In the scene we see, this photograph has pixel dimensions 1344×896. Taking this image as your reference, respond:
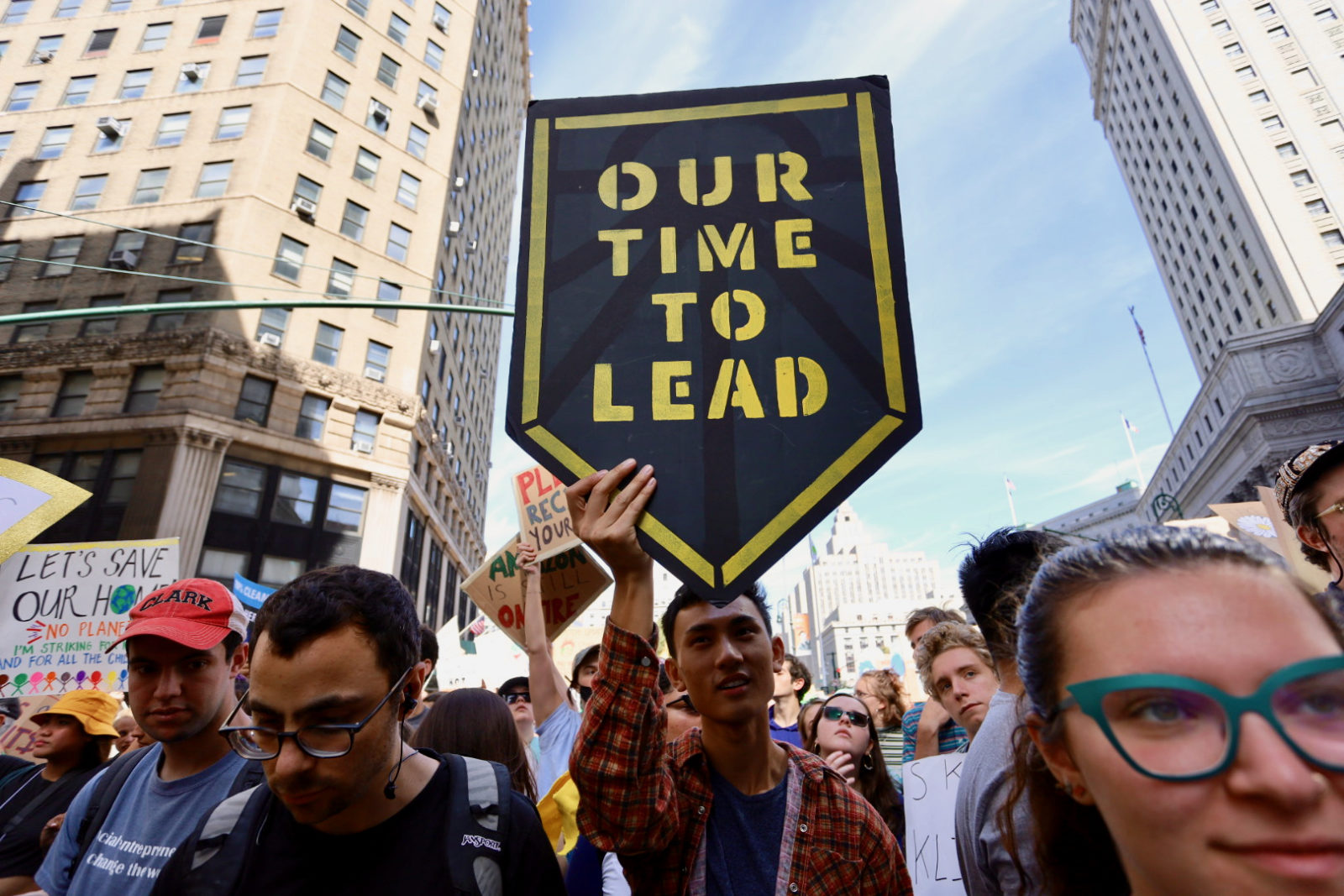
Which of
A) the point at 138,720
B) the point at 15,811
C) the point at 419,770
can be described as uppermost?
the point at 138,720

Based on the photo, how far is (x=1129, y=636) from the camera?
110 centimetres

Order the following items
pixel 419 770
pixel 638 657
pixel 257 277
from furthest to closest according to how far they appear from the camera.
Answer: pixel 257 277 → pixel 419 770 → pixel 638 657

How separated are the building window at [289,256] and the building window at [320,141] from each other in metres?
3.91

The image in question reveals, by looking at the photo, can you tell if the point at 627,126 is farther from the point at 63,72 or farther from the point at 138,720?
the point at 63,72

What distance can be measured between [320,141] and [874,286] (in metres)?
29.6

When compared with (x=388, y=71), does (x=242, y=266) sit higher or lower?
lower

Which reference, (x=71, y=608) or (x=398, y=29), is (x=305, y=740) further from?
(x=398, y=29)

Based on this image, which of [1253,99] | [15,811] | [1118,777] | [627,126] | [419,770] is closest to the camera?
[1118,777]

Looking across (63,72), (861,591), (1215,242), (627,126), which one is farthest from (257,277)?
(861,591)

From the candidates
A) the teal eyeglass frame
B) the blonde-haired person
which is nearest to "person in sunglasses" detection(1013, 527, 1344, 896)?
the teal eyeglass frame

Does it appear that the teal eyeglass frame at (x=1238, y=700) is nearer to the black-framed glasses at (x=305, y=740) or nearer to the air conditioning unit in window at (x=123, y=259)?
the black-framed glasses at (x=305, y=740)

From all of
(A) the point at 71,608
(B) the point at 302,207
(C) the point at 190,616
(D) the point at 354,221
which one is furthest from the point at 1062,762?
(D) the point at 354,221

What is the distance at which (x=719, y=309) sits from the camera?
199 cm

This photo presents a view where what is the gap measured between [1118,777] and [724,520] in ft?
3.16
